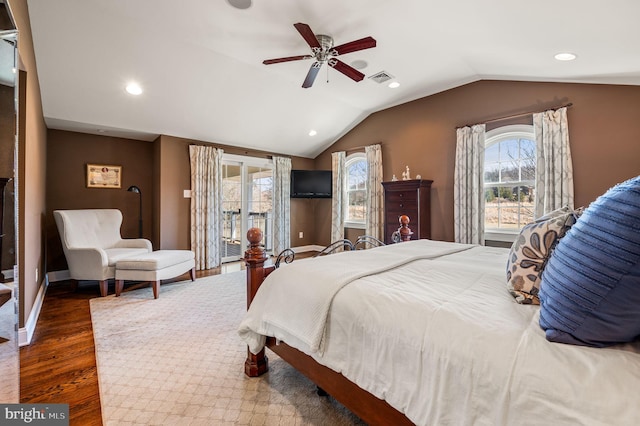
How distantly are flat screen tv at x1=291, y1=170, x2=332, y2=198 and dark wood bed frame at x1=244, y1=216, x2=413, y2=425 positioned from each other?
4.40 metres

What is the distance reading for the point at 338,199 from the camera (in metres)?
6.27

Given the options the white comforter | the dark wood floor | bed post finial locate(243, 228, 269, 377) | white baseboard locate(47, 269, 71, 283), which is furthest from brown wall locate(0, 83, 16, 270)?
white baseboard locate(47, 269, 71, 283)

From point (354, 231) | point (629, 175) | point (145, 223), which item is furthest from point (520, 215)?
point (145, 223)

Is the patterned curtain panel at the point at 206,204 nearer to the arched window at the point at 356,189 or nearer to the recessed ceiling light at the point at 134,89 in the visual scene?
the recessed ceiling light at the point at 134,89

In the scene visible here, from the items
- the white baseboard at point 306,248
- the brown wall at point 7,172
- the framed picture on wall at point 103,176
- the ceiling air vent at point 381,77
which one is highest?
the ceiling air vent at point 381,77

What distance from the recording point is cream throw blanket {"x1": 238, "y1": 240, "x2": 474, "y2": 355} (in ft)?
4.56

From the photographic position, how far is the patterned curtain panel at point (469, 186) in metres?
4.25

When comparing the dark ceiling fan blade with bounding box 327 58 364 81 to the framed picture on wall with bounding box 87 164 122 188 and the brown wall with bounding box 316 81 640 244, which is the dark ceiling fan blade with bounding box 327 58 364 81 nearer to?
the brown wall with bounding box 316 81 640 244

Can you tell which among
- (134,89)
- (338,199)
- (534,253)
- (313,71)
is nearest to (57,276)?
(134,89)

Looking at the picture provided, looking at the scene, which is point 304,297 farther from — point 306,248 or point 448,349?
point 306,248

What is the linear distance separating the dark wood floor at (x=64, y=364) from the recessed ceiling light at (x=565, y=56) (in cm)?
460

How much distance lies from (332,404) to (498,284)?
1129mm

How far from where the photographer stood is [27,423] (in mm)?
1308

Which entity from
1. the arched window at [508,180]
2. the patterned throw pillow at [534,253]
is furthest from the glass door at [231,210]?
the patterned throw pillow at [534,253]
